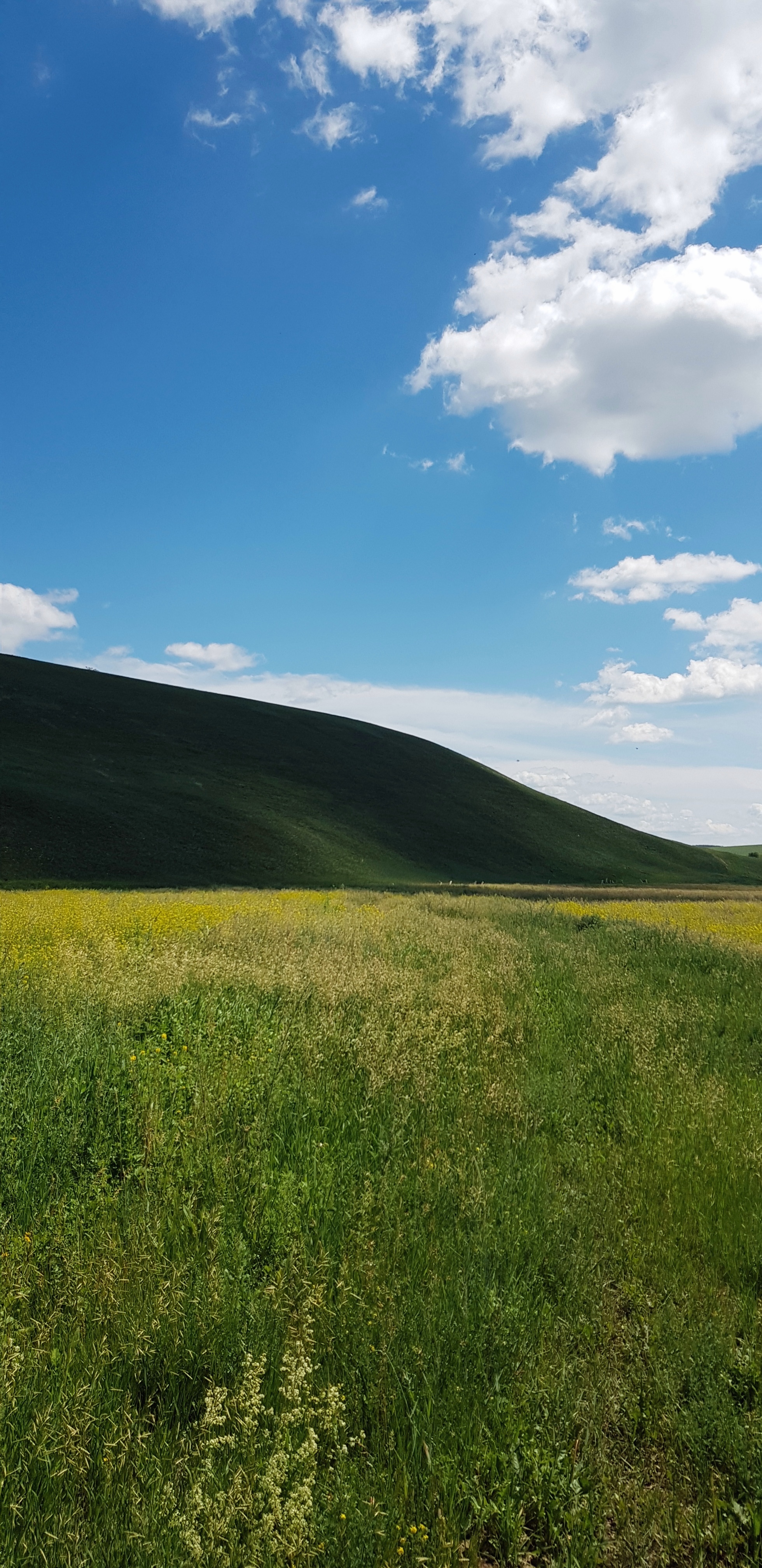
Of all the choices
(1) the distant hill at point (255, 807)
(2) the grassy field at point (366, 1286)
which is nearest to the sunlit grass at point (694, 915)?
(2) the grassy field at point (366, 1286)

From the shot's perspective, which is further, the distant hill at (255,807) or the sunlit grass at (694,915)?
the distant hill at (255,807)

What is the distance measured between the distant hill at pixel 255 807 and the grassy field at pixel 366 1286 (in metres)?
35.3

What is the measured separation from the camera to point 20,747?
6856cm

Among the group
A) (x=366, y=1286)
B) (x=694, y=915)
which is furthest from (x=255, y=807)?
(x=366, y=1286)

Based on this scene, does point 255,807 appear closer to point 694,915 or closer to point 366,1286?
point 694,915

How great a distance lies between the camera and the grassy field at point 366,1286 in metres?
3.00

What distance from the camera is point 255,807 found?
2854 inches

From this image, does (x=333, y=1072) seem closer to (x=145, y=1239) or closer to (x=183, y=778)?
(x=145, y=1239)

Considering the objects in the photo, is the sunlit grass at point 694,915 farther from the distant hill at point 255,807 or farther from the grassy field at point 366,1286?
the distant hill at point 255,807

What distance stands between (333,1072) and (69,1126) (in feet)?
7.63

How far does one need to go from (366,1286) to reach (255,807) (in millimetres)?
69504

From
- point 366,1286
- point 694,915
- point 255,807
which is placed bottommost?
point 366,1286

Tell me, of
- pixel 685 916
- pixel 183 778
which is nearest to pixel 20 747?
pixel 183 778

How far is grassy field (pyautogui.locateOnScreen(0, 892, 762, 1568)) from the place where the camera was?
300cm
